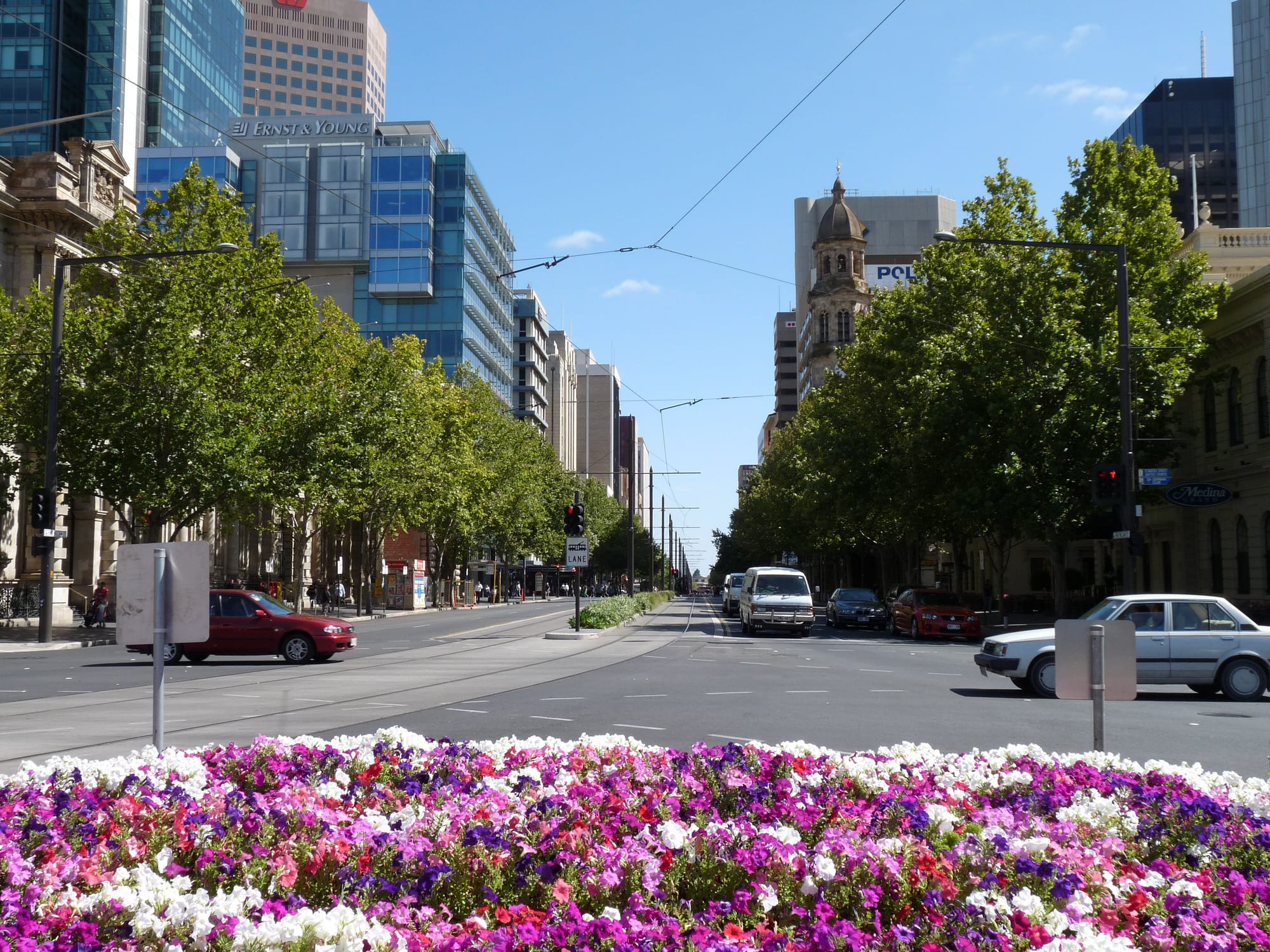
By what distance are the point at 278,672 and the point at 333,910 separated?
1991 centimetres

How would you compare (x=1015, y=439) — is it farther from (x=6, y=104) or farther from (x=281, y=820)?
(x=6, y=104)

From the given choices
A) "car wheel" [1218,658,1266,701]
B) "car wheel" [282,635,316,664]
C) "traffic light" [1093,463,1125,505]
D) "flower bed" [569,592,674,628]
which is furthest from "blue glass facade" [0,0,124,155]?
"car wheel" [1218,658,1266,701]

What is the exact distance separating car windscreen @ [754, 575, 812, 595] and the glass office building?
51740 mm

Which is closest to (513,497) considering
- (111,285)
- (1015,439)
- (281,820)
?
(111,285)

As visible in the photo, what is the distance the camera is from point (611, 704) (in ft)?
51.7

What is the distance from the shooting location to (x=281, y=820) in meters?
5.32

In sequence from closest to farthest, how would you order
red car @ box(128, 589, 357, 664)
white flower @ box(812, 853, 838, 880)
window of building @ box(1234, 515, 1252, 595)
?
1. white flower @ box(812, 853, 838, 880)
2. red car @ box(128, 589, 357, 664)
3. window of building @ box(1234, 515, 1252, 595)

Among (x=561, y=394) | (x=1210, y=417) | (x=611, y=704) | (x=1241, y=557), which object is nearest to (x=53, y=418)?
(x=611, y=704)

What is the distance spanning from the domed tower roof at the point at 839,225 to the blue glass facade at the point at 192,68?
52.5 meters

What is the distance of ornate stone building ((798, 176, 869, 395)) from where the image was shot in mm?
108750

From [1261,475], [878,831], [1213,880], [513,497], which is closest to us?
[1213,880]

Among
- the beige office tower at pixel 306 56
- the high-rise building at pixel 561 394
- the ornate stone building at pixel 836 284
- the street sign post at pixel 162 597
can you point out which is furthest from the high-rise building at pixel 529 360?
the street sign post at pixel 162 597

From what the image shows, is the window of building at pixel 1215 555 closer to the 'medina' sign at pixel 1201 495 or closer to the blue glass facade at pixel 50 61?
the 'medina' sign at pixel 1201 495

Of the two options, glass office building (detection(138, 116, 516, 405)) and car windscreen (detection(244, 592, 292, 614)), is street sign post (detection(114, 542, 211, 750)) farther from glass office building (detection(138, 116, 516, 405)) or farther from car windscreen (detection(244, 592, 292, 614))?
glass office building (detection(138, 116, 516, 405))
